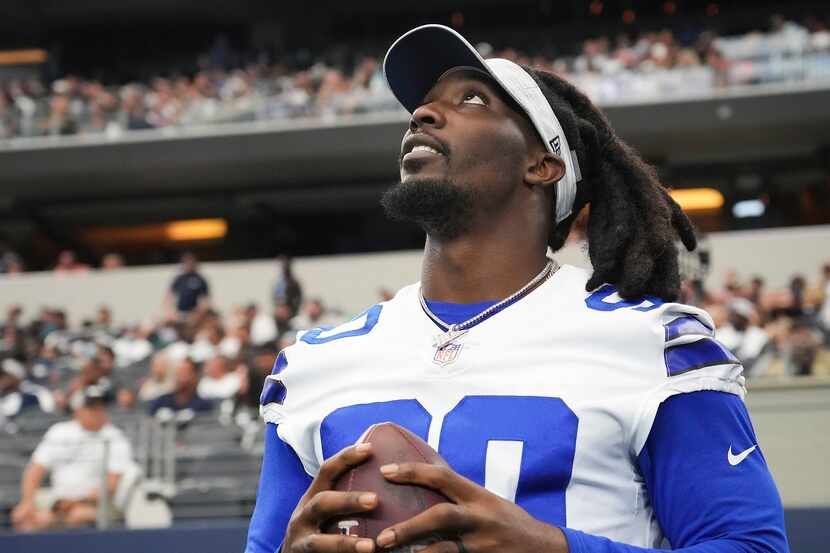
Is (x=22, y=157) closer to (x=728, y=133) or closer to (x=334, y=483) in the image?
(x=728, y=133)

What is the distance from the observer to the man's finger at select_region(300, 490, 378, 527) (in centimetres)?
167

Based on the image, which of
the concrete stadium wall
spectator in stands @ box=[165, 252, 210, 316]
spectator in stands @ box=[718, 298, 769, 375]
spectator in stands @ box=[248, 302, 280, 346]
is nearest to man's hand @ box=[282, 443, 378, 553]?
spectator in stands @ box=[718, 298, 769, 375]

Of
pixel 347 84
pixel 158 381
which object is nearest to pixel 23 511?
pixel 158 381

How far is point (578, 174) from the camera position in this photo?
2.34 m

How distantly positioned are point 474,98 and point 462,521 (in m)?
0.91

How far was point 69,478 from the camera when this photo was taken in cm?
721

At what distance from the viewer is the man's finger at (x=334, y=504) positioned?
167cm

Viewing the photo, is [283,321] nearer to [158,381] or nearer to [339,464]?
[158,381]

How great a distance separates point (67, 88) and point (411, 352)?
801 inches

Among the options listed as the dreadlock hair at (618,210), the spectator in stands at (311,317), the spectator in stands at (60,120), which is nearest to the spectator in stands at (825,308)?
the spectator in stands at (311,317)

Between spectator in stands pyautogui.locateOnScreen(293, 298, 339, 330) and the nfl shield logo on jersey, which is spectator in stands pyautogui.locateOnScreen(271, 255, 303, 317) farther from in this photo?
the nfl shield logo on jersey

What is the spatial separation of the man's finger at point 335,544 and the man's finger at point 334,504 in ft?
0.10

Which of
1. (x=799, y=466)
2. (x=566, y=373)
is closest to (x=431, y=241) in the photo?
(x=566, y=373)

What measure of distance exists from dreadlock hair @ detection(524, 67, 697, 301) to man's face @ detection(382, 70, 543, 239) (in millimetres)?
152
